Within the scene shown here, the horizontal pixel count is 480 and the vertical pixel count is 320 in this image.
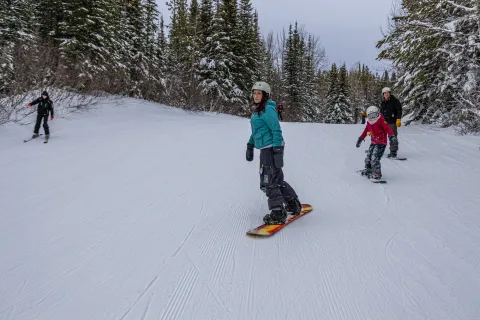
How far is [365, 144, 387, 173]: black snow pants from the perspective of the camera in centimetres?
656

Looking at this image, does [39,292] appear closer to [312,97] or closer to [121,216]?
[121,216]

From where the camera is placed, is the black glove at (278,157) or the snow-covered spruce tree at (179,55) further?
the snow-covered spruce tree at (179,55)

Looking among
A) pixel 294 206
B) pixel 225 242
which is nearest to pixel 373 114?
pixel 294 206

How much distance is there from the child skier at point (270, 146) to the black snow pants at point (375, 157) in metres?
3.18

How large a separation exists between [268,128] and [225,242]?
157cm

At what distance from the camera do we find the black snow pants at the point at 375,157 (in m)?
6.56

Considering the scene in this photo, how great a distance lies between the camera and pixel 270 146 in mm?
4109

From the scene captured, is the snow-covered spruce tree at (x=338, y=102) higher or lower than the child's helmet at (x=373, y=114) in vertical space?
higher

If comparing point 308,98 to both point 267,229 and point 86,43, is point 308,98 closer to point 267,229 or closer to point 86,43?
point 86,43

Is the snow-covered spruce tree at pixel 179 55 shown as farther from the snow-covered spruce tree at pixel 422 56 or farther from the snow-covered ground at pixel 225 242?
the snow-covered ground at pixel 225 242

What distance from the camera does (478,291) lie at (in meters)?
2.64

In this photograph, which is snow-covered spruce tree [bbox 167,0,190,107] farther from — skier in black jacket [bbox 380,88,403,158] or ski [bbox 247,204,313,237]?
ski [bbox 247,204,313,237]

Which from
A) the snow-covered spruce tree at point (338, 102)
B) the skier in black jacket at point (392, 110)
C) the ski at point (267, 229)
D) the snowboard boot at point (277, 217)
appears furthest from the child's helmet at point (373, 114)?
the snow-covered spruce tree at point (338, 102)

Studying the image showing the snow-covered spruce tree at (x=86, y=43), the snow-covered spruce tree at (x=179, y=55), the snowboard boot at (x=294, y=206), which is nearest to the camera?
the snowboard boot at (x=294, y=206)
